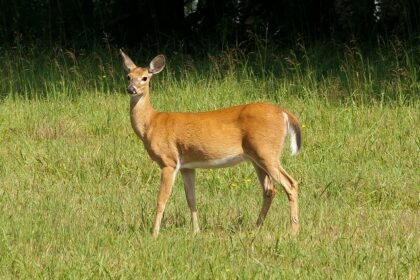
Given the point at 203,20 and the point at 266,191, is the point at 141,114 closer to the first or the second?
the point at 266,191

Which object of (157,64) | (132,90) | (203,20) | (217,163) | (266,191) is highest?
(157,64)

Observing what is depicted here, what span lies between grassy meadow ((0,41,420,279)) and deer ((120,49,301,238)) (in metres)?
0.23

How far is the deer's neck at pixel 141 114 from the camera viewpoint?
7.48m

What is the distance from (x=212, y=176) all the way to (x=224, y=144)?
142cm

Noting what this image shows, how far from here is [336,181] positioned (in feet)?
27.2

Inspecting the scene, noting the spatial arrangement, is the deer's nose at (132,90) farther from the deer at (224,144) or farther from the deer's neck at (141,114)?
the deer at (224,144)

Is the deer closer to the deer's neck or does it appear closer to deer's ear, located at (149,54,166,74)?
the deer's neck

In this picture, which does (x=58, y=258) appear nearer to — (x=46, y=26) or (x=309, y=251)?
(x=309, y=251)

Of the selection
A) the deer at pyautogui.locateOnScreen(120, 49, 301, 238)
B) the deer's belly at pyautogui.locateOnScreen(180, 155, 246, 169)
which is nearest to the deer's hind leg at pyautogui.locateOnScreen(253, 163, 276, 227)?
the deer at pyautogui.locateOnScreen(120, 49, 301, 238)

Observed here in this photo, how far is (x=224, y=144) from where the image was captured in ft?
23.7

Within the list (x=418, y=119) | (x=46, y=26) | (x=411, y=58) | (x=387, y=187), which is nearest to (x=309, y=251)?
(x=387, y=187)

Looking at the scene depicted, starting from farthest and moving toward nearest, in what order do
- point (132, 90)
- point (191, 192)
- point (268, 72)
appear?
1. point (268, 72)
2. point (132, 90)
3. point (191, 192)

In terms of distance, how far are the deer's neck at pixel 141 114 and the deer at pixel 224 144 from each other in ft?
0.21

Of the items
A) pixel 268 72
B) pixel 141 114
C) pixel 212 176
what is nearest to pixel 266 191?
pixel 141 114
